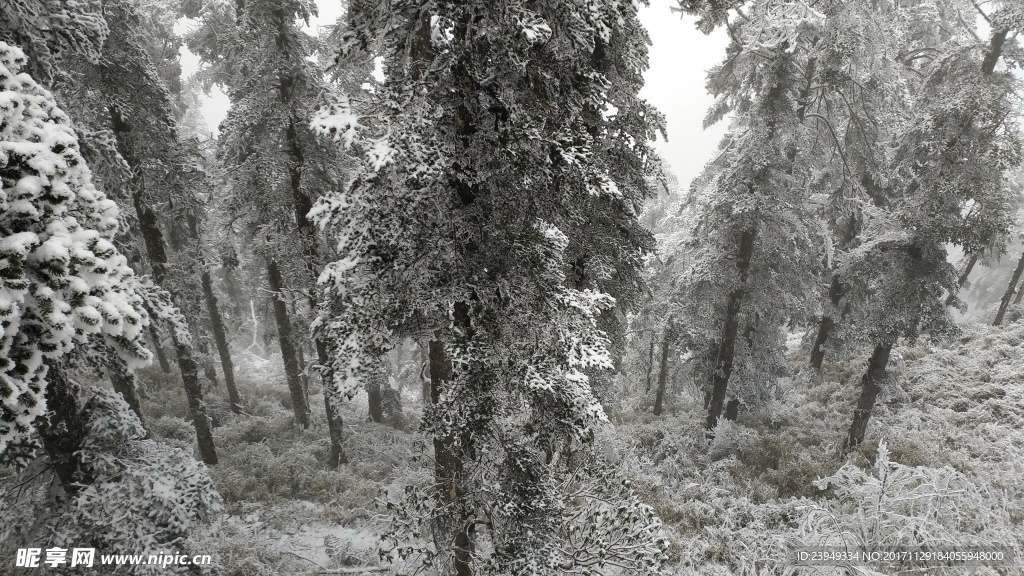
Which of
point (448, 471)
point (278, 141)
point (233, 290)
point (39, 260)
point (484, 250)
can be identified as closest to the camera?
point (39, 260)

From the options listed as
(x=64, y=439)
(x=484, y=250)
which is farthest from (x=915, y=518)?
(x=64, y=439)

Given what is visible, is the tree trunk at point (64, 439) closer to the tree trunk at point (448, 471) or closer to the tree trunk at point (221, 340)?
the tree trunk at point (448, 471)

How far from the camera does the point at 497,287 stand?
534cm

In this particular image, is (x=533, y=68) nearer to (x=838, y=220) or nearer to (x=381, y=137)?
(x=381, y=137)

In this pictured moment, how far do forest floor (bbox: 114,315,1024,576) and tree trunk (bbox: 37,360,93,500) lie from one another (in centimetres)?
394

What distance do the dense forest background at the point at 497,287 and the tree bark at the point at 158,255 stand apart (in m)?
0.09

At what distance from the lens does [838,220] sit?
1827cm

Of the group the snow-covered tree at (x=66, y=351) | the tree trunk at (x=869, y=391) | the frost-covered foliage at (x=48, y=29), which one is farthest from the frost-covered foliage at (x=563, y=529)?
the tree trunk at (x=869, y=391)

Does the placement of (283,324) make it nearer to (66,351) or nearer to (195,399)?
(195,399)

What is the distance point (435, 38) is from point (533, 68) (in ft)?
4.49

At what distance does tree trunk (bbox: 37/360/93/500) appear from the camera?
521cm

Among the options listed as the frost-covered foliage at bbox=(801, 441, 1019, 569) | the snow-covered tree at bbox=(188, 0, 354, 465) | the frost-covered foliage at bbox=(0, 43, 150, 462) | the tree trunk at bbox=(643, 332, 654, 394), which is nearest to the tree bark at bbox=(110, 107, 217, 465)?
the snow-covered tree at bbox=(188, 0, 354, 465)

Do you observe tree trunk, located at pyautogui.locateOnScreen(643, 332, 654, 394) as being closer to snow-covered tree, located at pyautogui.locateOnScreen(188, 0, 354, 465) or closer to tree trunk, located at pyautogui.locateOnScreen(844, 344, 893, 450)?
tree trunk, located at pyautogui.locateOnScreen(844, 344, 893, 450)

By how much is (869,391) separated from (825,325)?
236 inches
